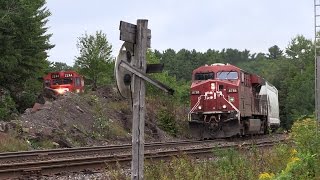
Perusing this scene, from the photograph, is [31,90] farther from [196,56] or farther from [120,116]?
[196,56]

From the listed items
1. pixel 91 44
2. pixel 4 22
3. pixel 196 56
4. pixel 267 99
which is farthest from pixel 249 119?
pixel 196 56

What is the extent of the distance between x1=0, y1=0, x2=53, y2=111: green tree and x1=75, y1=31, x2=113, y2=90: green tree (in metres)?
5.61

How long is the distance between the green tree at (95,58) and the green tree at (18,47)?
221 inches

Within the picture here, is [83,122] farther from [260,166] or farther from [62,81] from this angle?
[260,166]

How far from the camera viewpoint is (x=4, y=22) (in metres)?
33.6

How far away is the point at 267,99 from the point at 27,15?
16612 mm

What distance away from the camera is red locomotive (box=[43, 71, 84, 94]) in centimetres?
4277

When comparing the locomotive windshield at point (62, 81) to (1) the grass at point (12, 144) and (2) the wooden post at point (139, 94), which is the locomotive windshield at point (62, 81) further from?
(2) the wooden post at point (139, 94)

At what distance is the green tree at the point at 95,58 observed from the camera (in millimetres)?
45906

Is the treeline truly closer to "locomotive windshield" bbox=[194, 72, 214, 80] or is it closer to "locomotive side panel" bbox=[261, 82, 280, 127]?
"locomotive side panel" bbox=[261, 82, 280, 127]

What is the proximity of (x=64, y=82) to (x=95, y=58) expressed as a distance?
12.4 ft

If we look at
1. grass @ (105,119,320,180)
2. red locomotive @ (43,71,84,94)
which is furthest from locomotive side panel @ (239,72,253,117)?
red locomotive @ (43,71,84,94)

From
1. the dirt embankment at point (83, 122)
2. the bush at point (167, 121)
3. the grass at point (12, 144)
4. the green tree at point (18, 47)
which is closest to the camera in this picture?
the grass at point (12, 144)

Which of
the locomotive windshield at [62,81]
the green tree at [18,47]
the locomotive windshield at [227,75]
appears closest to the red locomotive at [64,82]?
the locomotive windshield at [62,81]
